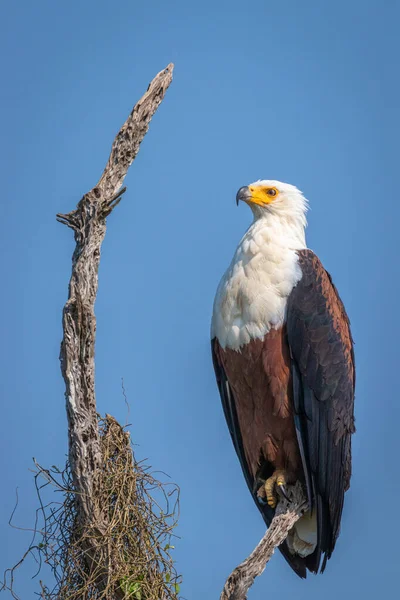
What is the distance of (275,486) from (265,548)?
0.90 metres

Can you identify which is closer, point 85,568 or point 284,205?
point 85,568

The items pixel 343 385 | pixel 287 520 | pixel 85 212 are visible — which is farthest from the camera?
pixel 343 385

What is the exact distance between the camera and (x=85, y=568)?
4.56 meters

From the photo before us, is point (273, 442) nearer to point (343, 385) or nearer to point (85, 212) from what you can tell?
point (343, 385)

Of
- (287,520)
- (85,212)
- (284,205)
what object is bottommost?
(287,520)

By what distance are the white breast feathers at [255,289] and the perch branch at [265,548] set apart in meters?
1.07

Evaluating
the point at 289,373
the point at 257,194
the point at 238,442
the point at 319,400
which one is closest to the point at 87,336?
the point at 289,373

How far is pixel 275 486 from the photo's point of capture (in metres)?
5.80

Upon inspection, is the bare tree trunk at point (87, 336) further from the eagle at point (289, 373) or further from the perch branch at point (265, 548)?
the eagle at point (289, 373)

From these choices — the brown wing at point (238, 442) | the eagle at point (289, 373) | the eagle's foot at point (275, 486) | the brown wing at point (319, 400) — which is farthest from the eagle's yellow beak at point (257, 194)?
the eagle's foot at point (275, 486)

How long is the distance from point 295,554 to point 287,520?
75cm

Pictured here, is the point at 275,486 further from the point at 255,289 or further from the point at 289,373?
the point at 255,289

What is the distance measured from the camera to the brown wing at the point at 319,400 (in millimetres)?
5625

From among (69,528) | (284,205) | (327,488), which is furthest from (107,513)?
(284,205)
